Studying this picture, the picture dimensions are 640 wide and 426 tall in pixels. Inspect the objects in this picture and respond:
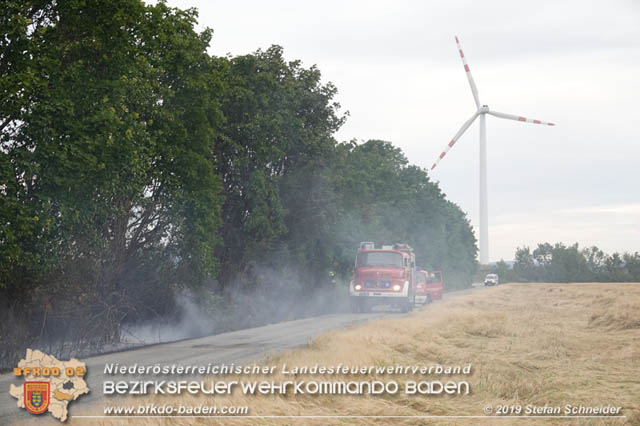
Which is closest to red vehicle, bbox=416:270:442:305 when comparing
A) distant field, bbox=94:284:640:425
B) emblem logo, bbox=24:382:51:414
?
distant field, bbox=94:284:640:425

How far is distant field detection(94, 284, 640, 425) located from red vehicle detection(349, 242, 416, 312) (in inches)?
475

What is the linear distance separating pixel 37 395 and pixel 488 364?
7434mm

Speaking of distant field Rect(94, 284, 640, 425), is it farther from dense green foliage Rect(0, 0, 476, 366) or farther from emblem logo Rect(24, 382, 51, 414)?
dense green foliage Rect(0, 0, 476, 366)

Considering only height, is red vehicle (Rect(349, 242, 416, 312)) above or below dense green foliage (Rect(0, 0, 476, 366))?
below

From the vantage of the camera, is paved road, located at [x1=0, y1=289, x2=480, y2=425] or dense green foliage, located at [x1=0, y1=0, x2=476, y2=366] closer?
paved road, located at [x1=0, y1=289, x2=480, y2=425]

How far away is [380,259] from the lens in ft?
112

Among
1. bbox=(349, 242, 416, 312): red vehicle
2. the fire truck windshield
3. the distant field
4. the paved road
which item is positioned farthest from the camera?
the fire truck windshield

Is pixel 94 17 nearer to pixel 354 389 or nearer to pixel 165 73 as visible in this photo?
pixel 165 73

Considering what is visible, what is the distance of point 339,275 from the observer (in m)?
48.8

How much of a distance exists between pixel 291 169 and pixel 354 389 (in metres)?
31.4

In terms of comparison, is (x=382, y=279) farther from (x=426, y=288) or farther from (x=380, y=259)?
(x=426, y=288)

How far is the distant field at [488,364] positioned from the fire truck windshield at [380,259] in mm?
12850

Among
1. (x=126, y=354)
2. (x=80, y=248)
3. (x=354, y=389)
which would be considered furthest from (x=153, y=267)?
(x=354, y=389)

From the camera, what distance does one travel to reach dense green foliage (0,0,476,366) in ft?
57.5
